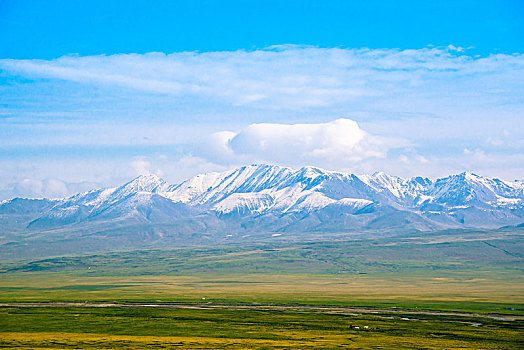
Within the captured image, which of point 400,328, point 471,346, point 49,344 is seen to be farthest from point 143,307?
point 471,346

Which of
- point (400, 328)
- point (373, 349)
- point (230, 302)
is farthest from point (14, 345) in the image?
point (230, 302)

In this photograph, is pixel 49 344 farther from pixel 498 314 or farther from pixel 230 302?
pixel 498 314

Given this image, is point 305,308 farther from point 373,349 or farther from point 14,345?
point 14,345

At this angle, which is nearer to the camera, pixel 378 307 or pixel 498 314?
pixel 498 314

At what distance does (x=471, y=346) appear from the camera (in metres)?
114

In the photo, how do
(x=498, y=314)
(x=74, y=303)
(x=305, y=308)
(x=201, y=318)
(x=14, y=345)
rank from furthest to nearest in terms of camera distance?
(x=74, y=303), (x=305, y=308), (x=498, y=314), (x=201, y=318), (x=14, y=345)

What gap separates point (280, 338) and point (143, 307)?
2930 inches

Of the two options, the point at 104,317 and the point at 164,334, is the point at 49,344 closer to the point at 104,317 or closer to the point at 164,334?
the point at 164,334

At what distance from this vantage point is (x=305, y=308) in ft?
593

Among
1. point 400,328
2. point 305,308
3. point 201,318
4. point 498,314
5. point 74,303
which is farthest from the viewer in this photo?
point 74,303

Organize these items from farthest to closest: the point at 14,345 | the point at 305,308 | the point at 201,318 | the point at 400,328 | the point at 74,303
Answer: the point at 74,303, the point at 305,308, the point at 201,318, the point at 400,328, the point at 14,345

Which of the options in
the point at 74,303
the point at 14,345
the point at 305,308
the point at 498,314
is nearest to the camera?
the point at 14,345

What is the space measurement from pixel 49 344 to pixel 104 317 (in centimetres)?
4468

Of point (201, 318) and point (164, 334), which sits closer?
point (164, 334)
